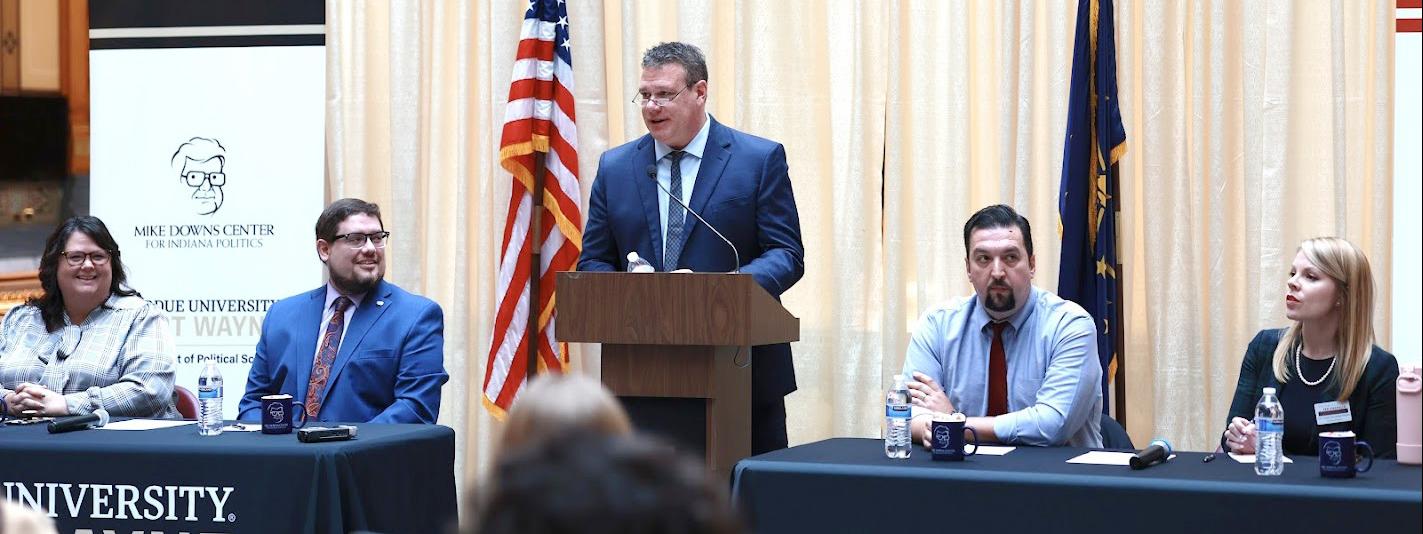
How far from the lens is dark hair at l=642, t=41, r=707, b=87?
14.5 ft

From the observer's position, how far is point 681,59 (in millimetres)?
4418

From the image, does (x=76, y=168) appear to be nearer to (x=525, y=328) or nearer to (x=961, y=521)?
(x=525, y=328)

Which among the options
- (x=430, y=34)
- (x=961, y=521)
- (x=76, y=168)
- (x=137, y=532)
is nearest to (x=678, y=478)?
(x=961, y=521)

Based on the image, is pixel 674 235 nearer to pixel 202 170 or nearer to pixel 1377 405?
pixel 1377 405

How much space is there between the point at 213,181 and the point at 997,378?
157 inches

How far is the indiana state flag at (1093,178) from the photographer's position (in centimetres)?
559

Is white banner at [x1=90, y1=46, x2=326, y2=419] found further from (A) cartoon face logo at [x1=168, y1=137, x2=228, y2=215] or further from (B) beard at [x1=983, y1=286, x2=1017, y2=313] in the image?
(B) beard at [x1=983, y1=286, x2=1017, y2=313]

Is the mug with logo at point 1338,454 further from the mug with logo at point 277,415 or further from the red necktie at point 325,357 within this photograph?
the red necktie at point 325,357

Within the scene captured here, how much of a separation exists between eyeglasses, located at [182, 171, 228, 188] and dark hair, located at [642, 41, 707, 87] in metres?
3.00

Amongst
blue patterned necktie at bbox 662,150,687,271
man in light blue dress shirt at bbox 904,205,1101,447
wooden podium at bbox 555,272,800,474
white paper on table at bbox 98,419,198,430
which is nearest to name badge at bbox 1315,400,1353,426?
man in light blue dress shirt at bbox 904,205,1101,447

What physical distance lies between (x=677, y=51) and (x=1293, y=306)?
1888 mm

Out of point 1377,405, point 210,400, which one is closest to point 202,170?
point 210,400

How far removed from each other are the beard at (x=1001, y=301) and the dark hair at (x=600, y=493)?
3.36m

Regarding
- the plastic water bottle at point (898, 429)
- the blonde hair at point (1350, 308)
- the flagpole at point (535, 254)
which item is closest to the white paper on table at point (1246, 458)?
the blonde hair at point (1350, 308)
